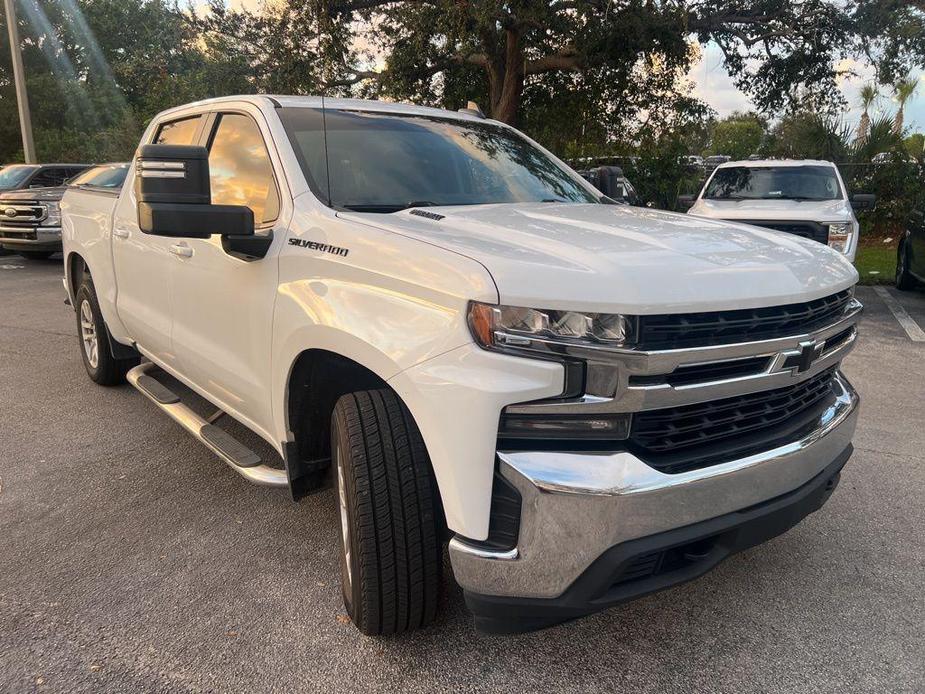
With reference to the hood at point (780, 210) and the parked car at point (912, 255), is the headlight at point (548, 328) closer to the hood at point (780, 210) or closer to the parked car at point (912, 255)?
the hood at point (780, 210)

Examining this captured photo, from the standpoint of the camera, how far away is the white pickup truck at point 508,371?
189cm

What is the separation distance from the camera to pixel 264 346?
110 inches

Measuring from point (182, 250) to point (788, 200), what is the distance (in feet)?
27.0

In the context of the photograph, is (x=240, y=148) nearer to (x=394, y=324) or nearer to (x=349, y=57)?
(x=394, y=324)

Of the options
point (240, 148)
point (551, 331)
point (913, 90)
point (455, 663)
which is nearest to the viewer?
point (551, 331)

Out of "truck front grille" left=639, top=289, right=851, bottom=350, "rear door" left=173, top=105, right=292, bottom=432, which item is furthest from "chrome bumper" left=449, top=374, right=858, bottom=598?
"rear door" left=173, top=105, right=292, bottom=432

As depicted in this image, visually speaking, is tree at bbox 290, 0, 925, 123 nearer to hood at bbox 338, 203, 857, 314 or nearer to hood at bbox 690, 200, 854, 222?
hood at bbox 690, 200, 854, 222

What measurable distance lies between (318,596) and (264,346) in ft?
3.14

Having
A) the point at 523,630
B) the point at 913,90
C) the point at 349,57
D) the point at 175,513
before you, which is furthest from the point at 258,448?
the point at 913,90

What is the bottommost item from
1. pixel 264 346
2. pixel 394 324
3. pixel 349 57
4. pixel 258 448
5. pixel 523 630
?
pixel 258 448

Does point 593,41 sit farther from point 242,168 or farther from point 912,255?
point 242,168

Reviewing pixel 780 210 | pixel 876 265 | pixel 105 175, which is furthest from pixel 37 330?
pixel 876 265

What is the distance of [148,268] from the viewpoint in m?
3.90

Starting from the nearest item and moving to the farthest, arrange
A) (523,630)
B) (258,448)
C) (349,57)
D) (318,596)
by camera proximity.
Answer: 1. (523,630)
2. (318,596)
3. (258,448)
4. (349,57)
